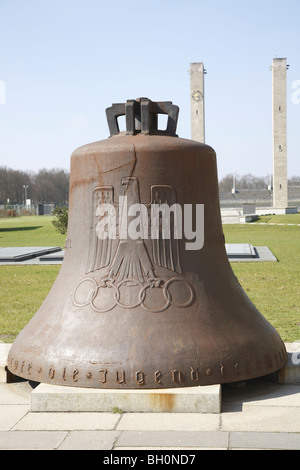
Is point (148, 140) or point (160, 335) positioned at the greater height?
point (148, 140)

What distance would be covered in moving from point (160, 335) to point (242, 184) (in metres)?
105

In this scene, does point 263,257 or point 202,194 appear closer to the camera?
point 202,194

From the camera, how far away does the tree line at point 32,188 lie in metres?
84.8

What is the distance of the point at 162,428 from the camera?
10.5 ft

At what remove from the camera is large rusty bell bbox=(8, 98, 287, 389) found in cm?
360

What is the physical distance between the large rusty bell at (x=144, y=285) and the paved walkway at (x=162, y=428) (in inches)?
8.4

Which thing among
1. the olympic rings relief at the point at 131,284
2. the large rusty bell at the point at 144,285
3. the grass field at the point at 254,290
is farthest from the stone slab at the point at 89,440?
the grass field at the point at 254,290

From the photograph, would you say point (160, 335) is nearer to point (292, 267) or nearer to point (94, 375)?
point (94, 375)

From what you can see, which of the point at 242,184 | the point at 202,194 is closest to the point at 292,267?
the point at 202,194

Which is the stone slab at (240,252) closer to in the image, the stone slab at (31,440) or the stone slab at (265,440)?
the stone slab at (265,440)

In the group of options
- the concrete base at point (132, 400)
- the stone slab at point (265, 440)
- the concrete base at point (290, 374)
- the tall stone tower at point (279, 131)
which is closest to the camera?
the stone slab at point (265, 440)

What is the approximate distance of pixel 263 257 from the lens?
15.0 m

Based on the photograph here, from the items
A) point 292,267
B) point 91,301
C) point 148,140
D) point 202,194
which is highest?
point 148,140

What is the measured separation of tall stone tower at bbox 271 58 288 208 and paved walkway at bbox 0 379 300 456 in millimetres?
55805
